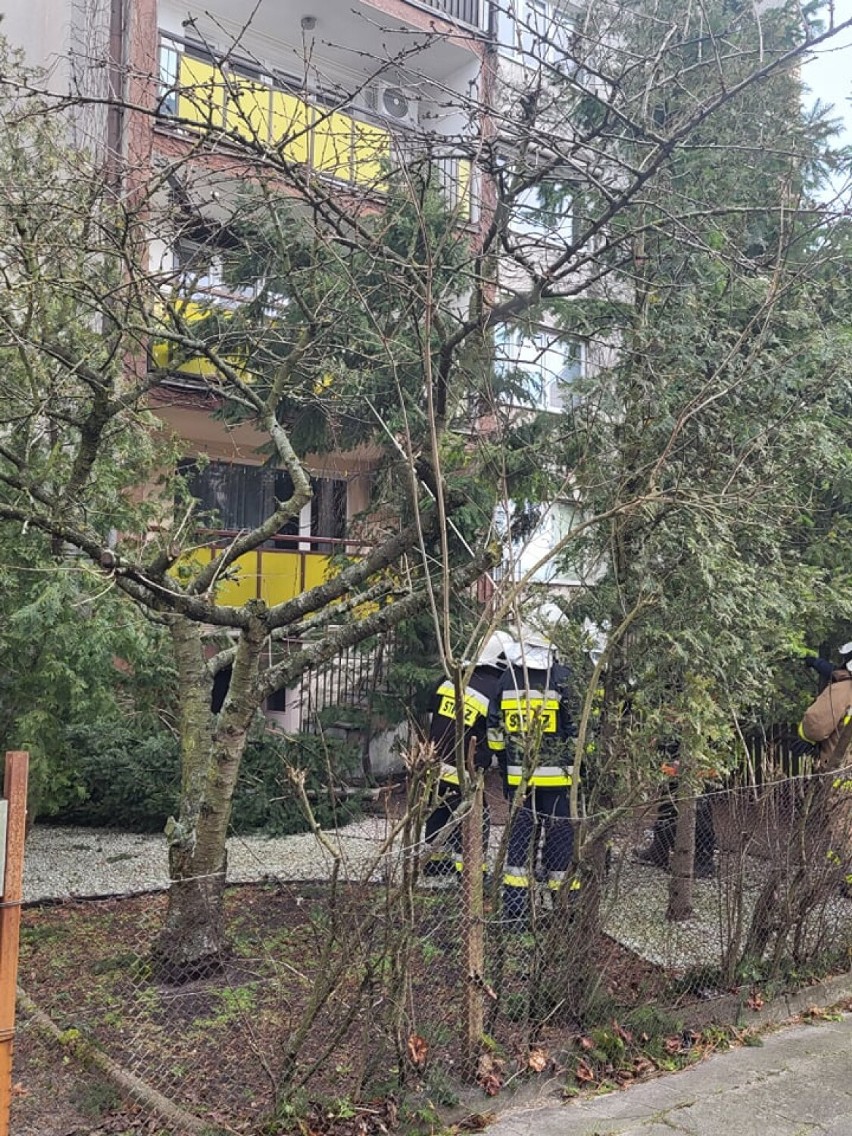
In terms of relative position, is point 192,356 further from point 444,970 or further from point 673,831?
point 673,831

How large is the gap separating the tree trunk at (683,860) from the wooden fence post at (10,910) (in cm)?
316

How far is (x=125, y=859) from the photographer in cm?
744

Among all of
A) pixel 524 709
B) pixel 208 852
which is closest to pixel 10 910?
pixel 208 852

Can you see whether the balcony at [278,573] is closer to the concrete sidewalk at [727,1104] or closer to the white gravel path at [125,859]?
the white gravel path at [125,859]

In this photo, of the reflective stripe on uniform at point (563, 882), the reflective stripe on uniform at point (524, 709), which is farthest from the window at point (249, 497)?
the reflective stripe on uniform at point (563, 882)

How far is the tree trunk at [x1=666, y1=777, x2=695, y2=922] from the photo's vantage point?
192 inches

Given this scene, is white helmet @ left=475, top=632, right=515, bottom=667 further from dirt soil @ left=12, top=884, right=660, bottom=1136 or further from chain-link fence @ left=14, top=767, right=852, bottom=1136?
dirt soil @ left=12, top=884, right=660, bottom=1136

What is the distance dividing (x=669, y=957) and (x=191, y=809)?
2.56 metres

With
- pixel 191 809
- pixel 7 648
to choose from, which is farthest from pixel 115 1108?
pixel 7 648

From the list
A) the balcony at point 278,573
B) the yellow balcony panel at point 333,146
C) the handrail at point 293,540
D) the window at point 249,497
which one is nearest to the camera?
the yellow balcony panel at point 333,146

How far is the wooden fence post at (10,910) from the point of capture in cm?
289

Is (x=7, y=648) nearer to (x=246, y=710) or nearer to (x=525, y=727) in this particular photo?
(x=246, y=710)

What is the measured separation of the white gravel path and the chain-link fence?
1.93 ft

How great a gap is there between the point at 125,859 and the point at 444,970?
4243 millimetres
